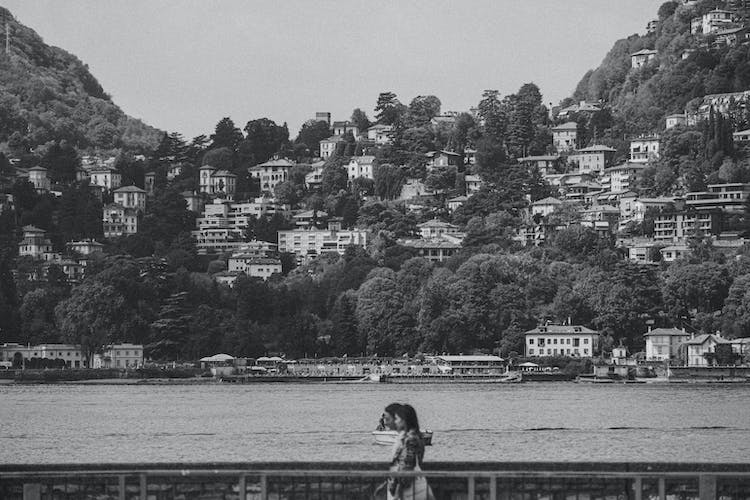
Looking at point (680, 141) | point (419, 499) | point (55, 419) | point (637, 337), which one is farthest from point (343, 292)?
point (419, 499)

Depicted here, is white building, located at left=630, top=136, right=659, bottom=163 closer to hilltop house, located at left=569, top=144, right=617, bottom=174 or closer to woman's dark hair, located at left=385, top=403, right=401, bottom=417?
hilltop house, located at left=569, top=144, right=617, bottom=174

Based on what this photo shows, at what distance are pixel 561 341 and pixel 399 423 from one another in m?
108

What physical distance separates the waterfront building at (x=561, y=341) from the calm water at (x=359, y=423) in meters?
17.8

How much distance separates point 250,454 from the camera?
158ft

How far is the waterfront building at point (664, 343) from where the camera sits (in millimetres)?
123750

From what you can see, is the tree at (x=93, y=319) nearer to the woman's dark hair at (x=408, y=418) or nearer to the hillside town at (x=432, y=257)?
the hillside town at (x=432, y=257)

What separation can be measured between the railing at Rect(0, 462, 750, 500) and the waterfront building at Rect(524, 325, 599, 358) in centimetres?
10602

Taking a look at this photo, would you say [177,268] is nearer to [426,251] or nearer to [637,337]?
[426,251]

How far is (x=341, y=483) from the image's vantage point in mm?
21391

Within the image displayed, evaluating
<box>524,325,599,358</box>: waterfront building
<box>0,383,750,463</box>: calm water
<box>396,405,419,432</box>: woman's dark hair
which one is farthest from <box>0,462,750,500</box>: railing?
<box>524,325,599,358</box>: waterfront building

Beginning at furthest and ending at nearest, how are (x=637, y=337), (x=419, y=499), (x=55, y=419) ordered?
(x=637, y=337) → (x=55, y=419) → (x=419, y=499)

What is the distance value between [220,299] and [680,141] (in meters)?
49.8

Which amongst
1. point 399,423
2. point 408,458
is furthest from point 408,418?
point 408,458

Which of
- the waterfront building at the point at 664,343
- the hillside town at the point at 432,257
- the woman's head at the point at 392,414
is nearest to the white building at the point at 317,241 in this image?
the hillside town at the point at 432,257
